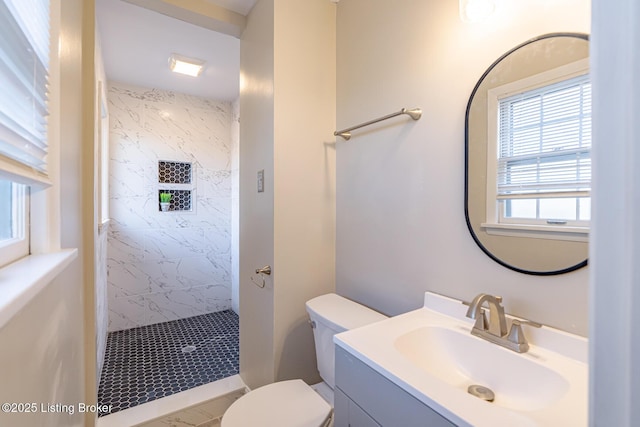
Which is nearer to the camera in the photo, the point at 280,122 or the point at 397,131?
the point at 397,131

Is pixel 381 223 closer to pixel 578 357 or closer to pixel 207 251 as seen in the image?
pixel 578 357

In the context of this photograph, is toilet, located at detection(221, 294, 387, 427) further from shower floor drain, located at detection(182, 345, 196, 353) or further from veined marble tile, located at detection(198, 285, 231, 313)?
veined marble tile, located at detection(198, 285, 231, 313)

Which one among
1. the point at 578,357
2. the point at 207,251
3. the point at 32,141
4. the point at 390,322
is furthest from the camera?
the point at 207,251

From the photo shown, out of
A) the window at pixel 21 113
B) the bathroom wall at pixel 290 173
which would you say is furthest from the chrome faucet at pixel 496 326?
the window at pixel 21 113

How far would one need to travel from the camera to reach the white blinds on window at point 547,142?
792mm

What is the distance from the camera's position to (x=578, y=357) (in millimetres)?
788

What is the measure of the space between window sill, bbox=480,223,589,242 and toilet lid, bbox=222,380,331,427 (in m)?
1.00

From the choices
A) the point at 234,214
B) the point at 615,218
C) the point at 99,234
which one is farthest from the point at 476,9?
the point at 234,214

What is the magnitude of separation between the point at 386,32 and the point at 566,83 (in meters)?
0.84

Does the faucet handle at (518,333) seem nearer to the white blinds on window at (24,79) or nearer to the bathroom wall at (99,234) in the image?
the white blinds on window at (24,79)

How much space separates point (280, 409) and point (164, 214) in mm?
2577

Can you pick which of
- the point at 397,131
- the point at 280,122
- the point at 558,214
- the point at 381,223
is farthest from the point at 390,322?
the point at 280,122

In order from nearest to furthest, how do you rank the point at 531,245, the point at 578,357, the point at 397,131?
the point at 578,357
the point at 531,245
the point at 397,131

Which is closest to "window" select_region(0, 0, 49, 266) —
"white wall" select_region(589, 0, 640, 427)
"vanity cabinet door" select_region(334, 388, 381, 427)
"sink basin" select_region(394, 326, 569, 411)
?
"white wall" select_region(589, 0, 640, 427)
